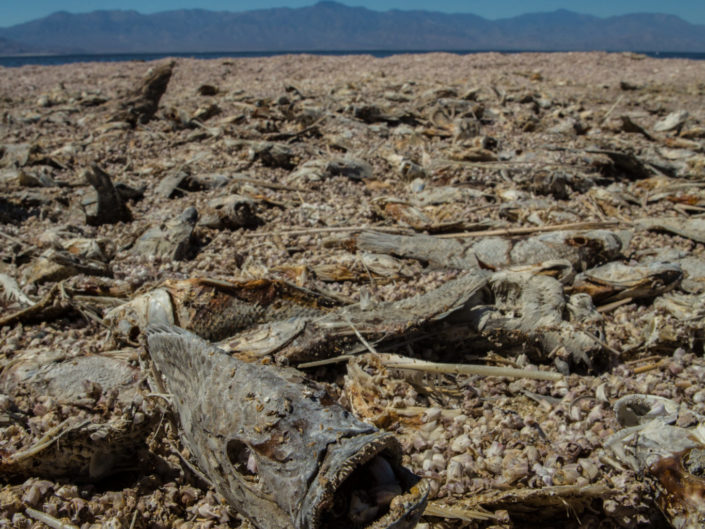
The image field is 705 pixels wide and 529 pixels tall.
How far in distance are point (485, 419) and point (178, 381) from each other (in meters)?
1.69

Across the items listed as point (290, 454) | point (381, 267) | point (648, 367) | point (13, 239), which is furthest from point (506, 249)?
point (13, 239)

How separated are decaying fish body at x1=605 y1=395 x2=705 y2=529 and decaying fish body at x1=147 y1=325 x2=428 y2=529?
116 centimetres

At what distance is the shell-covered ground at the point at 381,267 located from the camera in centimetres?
222

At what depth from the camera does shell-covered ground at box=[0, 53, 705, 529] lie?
2.22 m

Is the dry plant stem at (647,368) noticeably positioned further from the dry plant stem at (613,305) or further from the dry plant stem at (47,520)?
the dry plant stem at (47,520)

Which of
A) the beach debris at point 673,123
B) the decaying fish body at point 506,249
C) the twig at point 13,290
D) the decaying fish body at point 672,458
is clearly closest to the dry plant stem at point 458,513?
the decaying fish body at point 672,458

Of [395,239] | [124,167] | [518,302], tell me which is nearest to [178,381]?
[518,302]

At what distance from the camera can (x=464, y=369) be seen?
280 centimetres

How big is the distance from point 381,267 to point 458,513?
2.61 metres

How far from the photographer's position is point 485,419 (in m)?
2.63

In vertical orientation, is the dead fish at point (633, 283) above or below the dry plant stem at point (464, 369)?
above

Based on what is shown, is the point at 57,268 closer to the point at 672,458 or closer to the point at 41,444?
the point at 41,444

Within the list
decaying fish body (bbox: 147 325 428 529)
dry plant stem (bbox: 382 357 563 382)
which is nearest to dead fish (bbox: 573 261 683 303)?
dry plant stem (bbox: 382 357 563 382)

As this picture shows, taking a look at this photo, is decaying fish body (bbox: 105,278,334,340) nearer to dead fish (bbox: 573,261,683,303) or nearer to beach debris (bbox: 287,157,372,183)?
dead fish (bbox: 573,261,683,303)
